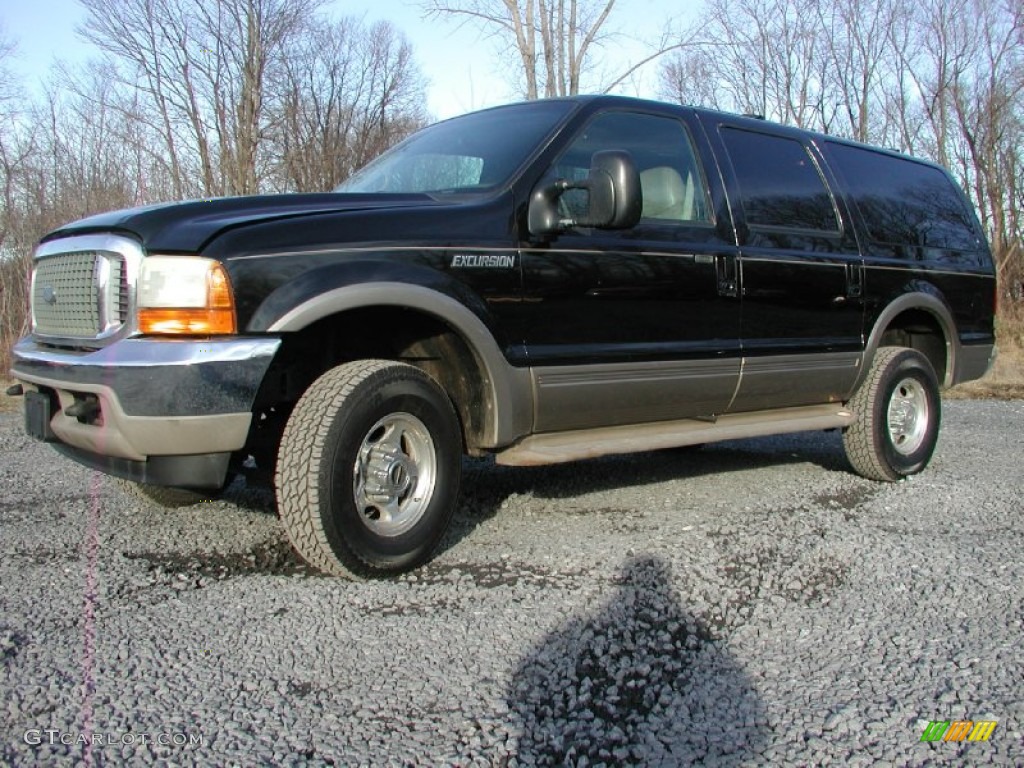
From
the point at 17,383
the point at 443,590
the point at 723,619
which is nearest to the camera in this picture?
the point at 723,619

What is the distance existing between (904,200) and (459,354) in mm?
3557

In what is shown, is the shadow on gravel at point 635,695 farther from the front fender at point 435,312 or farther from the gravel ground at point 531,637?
the front fender at point 435,312

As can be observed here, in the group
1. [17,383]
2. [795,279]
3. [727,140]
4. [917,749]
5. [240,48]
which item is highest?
[240,48]

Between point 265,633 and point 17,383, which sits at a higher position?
point 17,383

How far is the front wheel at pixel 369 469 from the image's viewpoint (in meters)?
3.20

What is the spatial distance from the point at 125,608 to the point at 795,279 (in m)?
3.64

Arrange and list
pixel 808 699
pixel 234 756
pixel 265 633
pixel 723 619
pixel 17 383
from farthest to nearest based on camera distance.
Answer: pixel 17 383, pixel 723 619, pixel 265 633, pixel 808 699, pixel 234 756

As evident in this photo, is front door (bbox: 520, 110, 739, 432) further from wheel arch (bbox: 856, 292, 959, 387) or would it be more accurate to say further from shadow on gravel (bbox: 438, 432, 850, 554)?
wheel arch (bbox: 856, 292, 959, 387)

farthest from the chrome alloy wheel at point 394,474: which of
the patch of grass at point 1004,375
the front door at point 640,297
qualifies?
the patch of grass at point 1004,375

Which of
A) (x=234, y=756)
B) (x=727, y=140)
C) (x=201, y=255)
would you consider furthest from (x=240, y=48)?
(x=234, y=756)

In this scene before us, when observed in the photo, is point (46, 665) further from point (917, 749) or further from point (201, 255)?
point (917, 749)

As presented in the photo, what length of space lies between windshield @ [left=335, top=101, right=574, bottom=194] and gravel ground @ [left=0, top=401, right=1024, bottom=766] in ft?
Answer: 5.36

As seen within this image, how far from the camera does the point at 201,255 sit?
9.89ft

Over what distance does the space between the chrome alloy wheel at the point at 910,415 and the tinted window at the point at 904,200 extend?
93cm
